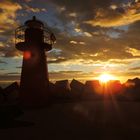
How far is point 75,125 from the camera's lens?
42.9ft

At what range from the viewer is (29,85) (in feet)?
58.3

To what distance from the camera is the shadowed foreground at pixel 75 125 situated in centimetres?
1121

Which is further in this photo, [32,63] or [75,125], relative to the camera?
[32,63]

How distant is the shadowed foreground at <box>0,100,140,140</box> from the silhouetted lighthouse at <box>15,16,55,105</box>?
129cm

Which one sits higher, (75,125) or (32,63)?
(32,63)

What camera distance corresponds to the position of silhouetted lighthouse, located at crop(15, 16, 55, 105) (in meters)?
17.8

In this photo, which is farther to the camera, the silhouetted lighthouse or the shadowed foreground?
the silhouetted lighthouse

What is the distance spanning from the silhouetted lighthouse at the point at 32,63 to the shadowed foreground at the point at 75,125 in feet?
4.23

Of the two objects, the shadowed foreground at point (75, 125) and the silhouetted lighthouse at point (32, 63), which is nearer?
the shadowed foreground at point (75, 125)

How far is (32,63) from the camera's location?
17953 mm

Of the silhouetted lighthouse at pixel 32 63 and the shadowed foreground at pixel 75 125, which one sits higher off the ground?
the silhouetted lighthouse at pixel 32 63

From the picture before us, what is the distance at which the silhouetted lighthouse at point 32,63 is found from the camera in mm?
17797

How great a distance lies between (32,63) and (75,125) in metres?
6.28

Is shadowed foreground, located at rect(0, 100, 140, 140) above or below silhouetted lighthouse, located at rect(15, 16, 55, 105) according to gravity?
below
